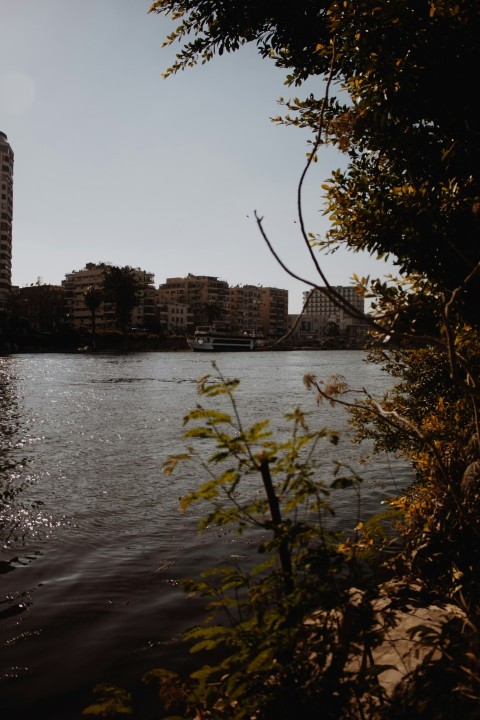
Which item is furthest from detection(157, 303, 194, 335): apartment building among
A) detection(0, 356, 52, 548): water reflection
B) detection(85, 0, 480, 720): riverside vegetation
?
detection(85, 0, 480, 720): riverside vegetation

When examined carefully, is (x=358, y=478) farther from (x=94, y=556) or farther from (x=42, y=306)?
(x=42, y=306)

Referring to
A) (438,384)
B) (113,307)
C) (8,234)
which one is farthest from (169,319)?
(438,384)

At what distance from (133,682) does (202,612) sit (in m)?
1.59

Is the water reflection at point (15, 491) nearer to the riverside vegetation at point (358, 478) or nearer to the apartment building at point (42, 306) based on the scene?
the riverside vegetation at point (358, 478)

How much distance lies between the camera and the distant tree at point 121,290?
147625 millimetres

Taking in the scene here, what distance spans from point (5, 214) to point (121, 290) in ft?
114

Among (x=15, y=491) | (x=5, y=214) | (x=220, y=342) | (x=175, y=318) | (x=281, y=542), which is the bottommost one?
(x=15, y=491)

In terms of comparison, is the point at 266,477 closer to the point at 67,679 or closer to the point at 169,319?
the point at 67,679

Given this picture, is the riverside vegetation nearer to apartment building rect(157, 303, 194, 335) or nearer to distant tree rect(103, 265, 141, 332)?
distant tree rect(103, 265, 141, 332)

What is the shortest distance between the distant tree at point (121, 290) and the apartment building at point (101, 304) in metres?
16.4

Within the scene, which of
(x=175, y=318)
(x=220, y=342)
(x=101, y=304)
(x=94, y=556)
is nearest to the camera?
(x=94, y=556)

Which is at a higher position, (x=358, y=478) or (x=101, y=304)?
(x=101, y=304)

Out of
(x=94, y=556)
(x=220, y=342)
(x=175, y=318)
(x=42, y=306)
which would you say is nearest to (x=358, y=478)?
(x=94, y=556)

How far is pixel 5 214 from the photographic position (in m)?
126
